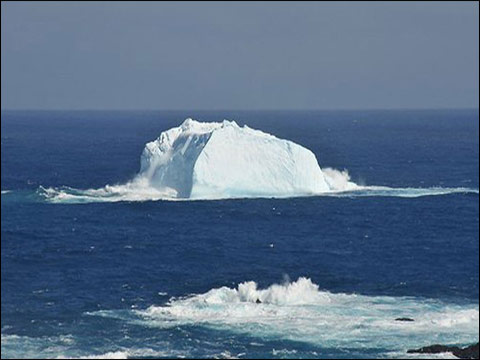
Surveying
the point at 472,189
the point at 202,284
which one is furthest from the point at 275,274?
the point at 472,189

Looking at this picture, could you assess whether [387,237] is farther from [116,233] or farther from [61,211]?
[61,211]

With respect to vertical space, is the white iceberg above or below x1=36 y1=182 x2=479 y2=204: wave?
above

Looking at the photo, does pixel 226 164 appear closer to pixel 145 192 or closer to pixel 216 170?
pixel 216 170

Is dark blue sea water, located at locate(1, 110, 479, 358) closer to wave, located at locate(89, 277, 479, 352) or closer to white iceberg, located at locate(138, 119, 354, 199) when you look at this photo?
wave, located at locate(89, 277, 479, 352)

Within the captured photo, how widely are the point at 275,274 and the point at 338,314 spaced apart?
13.2 m

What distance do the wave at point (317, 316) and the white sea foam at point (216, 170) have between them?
38.9 m

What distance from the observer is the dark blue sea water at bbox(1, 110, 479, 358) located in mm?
55125

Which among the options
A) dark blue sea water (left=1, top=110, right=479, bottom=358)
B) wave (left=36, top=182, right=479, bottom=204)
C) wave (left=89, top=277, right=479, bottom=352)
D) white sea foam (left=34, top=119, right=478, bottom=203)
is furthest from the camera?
wave (left=36, top=182, right=479, bottom=204)

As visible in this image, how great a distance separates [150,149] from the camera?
110 metres

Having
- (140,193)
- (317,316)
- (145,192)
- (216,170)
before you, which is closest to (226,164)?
(216,170)

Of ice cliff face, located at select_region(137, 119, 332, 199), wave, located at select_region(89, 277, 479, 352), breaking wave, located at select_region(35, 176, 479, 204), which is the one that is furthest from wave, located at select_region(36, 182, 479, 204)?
wave, located at select_region(89, 277, 479, 352)

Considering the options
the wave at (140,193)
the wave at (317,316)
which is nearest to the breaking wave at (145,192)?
the wave at (140,193)

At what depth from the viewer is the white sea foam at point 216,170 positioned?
4166 inches

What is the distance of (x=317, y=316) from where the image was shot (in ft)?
200
